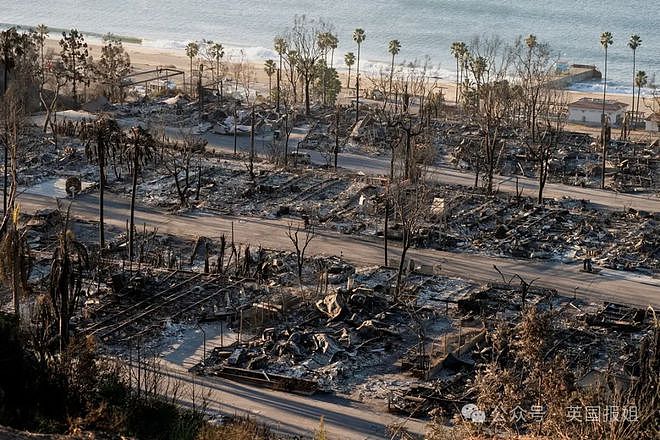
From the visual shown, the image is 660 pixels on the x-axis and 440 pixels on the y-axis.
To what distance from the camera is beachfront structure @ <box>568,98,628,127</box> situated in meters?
60.2

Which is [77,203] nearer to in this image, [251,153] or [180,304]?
[251,153]

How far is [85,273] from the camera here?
108 feet

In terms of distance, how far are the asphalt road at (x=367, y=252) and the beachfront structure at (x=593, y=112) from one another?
2638cm

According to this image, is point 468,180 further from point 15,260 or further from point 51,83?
point 51,83

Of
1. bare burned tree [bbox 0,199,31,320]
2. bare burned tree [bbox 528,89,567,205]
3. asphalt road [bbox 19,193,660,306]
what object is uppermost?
bare burned tree [bbox 528,89,567,205]

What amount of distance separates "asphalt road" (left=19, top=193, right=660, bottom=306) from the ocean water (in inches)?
2036

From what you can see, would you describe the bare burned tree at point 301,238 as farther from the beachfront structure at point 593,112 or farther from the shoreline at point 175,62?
the shoreline at point 175,62

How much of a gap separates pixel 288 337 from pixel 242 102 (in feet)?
111

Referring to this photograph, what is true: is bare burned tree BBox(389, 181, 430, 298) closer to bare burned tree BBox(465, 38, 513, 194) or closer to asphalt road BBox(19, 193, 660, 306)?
asphalt road BBox(19, 193, 660, 306)

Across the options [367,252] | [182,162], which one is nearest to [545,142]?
[182,162]

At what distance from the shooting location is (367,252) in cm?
3641

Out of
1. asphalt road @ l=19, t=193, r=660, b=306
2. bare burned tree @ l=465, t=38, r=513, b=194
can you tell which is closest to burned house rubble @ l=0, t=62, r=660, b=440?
asphalt road @ l=19, t=193, r=660, b=306

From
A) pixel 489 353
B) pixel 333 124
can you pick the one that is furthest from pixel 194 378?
pixel 333 124

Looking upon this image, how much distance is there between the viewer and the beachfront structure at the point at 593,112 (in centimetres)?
6019
